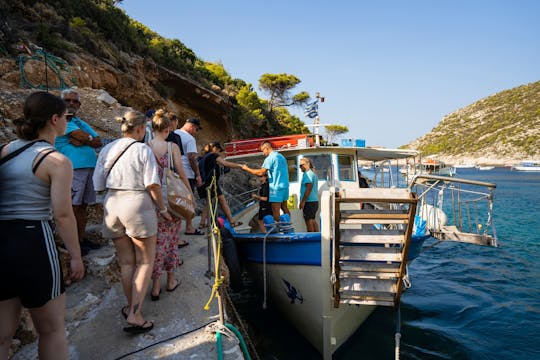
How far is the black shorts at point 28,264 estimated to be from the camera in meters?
1.62

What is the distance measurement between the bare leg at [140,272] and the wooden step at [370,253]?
2.28m

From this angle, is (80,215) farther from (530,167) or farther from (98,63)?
(530,167)

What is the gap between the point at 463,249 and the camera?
11.2 m

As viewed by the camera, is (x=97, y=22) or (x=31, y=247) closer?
(x=31, y=247)

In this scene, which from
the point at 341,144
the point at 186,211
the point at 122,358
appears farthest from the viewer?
the point at 341,144

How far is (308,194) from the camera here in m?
5.56

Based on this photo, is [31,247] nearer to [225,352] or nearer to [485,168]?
[225,352]

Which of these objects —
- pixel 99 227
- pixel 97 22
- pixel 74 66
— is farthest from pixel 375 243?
pixel 97 22

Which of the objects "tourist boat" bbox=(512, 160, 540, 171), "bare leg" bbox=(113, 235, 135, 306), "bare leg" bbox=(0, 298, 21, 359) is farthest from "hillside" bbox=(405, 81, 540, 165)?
"bare leg" bbox=(0, 298, 21, 359)

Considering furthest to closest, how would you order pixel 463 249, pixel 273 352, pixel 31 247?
pixel 463 249 → pixel 273 352 → pixel 31 247

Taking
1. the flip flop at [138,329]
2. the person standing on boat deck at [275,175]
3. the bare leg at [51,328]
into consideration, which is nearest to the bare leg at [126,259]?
the flip flop at [138,329]

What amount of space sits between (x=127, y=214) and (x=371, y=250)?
109 inches

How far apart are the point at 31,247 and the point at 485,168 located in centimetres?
8610

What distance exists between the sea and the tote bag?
281 cm
